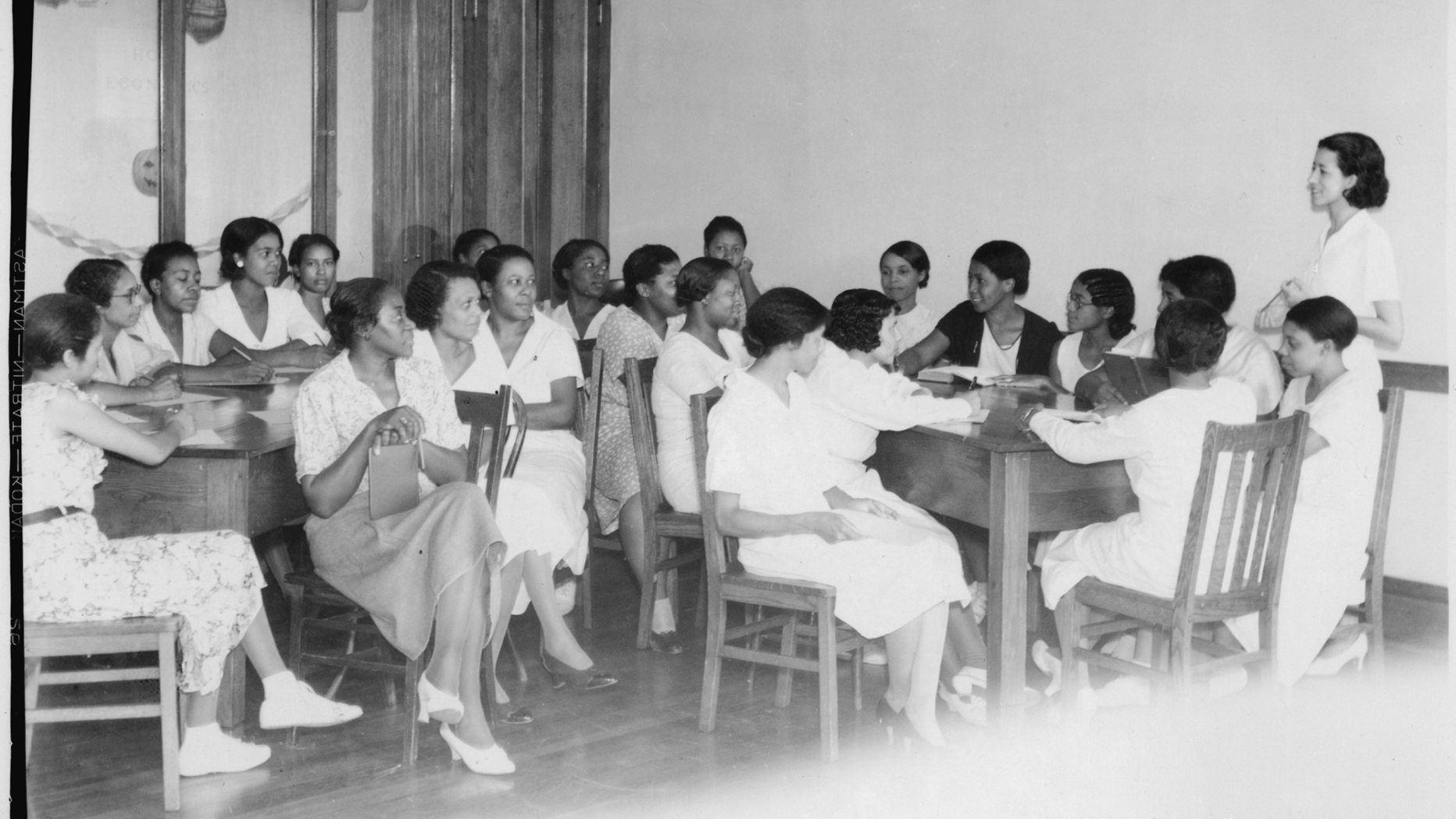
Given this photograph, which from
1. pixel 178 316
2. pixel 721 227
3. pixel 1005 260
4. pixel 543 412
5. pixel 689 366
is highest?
pixel 721 227

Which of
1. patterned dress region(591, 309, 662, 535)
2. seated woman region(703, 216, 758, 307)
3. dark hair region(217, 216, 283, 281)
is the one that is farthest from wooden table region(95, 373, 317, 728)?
seated woman region(703, 216, 758, 307)

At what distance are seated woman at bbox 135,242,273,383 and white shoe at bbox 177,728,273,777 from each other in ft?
5.63

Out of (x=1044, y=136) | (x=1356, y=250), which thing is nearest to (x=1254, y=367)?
(x=1356, y=250)

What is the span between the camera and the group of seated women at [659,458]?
2975mm

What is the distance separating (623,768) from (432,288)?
1449mm

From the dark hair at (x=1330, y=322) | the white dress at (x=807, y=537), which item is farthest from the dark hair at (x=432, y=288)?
the dark hair at (x=1330, y=322)

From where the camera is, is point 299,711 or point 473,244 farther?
point 473,244

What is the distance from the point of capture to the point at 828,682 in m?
3.23

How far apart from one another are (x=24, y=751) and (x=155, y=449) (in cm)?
64

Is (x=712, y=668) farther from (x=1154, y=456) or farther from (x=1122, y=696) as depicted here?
(x=1154, y=456)

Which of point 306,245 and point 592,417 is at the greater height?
point 306,245

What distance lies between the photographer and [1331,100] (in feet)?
15.3

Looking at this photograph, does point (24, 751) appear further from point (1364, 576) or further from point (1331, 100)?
point (1331, 100)

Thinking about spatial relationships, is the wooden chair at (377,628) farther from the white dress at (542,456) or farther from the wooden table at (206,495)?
the white dress at (542,456)
